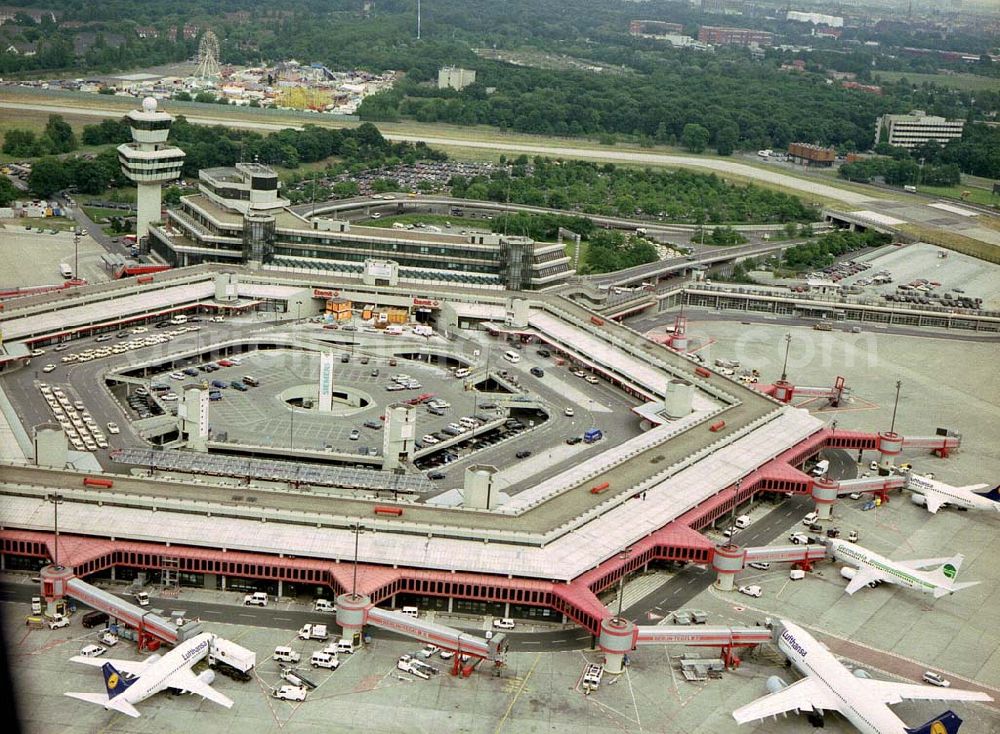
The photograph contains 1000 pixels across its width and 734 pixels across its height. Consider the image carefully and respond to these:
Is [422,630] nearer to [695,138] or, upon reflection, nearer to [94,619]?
[94,619]

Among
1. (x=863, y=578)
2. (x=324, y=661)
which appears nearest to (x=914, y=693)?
(x=863, y=578)

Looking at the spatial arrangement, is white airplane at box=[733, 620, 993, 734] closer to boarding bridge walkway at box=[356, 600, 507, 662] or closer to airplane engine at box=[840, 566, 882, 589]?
boarding bridge walkway at box=[356, 600, 507, 662]

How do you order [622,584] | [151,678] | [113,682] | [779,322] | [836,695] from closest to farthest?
[113,682] < [151,678] < [836,695] < [622,584] < [779,322]

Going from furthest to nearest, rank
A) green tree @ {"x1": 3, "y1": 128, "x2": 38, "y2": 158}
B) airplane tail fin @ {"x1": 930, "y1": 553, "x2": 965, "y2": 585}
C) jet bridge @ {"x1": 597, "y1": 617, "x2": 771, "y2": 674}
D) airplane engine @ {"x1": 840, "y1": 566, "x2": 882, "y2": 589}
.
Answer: green tree @ {"x1": 3, "y1": 128, "x2": 38, "y2": 158} → airplane engine @ {"x1": 840, "y1": 566, "x2": 882, "y2": 589} → airplane tail fin @ {"x1": 930, "y1": 553, "x2": 965, "y2": 585} → jet bridge @ {"x1": 597, "y1": 617, "x2": 771, "y2": 674}

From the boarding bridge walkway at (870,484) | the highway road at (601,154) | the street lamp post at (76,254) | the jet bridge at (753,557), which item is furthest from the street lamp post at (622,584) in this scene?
the highway road at (601,154)

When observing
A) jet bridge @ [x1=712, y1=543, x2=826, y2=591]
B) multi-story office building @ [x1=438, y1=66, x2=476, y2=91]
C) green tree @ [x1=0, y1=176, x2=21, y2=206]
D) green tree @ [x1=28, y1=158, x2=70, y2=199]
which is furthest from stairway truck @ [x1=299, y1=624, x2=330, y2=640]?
multi-story office building @ [x1=438, y1=66, x2=476, y2=91]

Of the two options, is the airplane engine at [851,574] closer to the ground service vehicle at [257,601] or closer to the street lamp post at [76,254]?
the ground service vehicle at [257,601]
